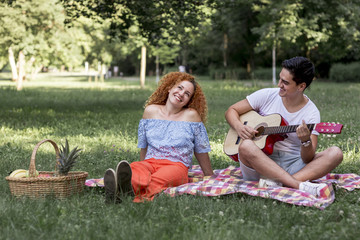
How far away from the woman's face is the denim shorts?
0.90 meters

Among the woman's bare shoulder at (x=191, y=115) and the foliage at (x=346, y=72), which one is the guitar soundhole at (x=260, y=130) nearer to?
the woman's bare shoulder at (x=191, y=115)

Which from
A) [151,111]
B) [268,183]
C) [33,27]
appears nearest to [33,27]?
[33,27]

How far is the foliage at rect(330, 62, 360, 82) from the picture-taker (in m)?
40.1

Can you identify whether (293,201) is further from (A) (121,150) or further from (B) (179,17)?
(B) (179,17)

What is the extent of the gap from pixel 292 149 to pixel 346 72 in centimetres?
3754

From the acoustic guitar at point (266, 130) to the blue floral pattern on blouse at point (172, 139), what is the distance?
13.9 inches

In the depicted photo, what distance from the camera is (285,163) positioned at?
5.18 meters

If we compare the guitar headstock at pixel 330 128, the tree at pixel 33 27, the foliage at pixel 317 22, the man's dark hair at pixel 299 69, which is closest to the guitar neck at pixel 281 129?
the guitar headstock at pixel 330 128

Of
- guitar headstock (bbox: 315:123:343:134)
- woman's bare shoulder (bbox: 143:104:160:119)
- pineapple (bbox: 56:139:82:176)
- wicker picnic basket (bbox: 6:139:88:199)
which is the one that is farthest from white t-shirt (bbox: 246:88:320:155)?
wicker picnic basket (bbox: 6:139:88:199)

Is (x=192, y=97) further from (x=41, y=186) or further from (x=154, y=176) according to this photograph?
(x=41, y=186)

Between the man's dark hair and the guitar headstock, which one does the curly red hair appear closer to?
the man's dark hair

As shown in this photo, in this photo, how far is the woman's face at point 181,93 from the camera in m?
5.23

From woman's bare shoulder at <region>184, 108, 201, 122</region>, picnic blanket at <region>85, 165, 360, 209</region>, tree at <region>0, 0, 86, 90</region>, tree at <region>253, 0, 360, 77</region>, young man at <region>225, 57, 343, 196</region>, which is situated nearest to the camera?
picnic blanket at <region>85, 165, 360, 209</region>

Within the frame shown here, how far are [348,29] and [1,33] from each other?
15095 mm
